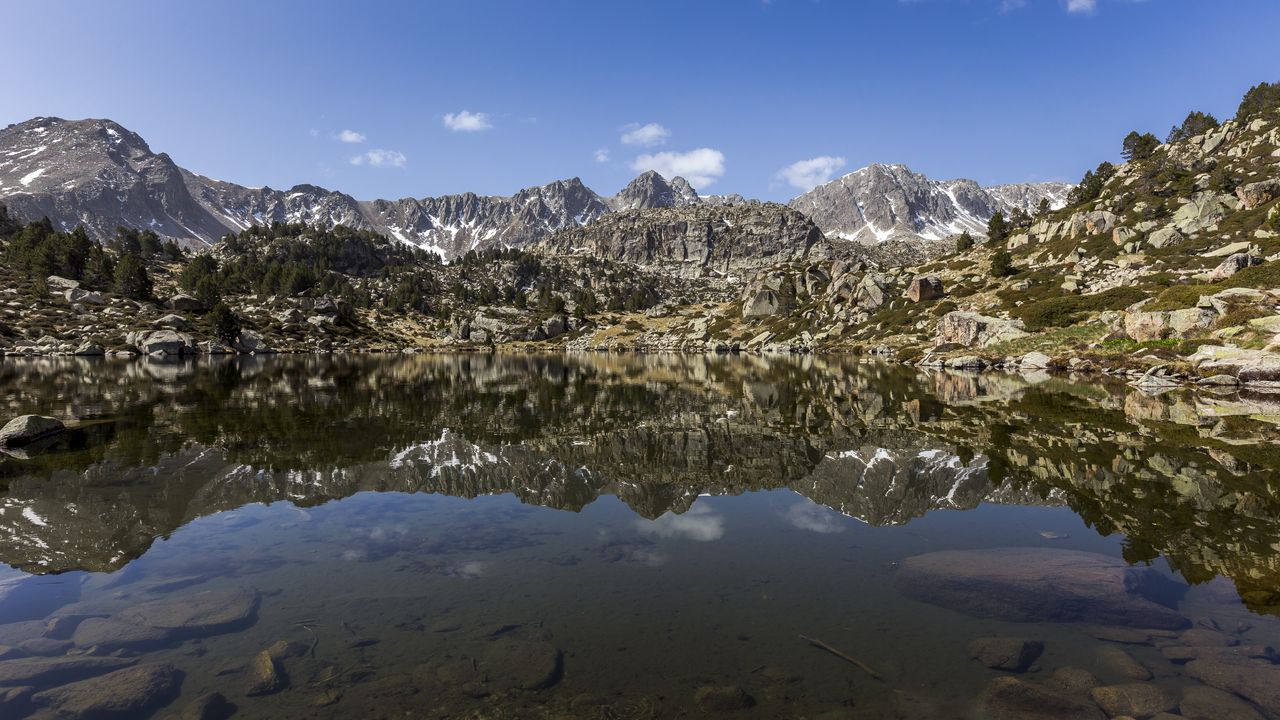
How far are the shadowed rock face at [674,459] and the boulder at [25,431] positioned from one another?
1175mm

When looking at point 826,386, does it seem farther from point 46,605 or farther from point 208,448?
point 46,605

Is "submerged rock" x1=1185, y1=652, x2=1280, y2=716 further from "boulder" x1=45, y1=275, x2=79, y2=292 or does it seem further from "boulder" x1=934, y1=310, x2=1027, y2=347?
"boulder" x1=45, y1=275, x2=79, y2=292

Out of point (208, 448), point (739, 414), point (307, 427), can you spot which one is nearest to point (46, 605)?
point (208, 448)

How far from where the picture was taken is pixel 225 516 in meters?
16.4

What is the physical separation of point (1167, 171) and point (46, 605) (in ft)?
568

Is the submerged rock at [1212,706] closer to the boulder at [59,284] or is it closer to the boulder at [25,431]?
the boulder at [25,431]

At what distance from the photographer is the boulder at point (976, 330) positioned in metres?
82.6

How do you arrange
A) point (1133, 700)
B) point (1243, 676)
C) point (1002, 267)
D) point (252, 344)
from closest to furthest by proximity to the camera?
1. point (1133, 700)
2. point (1243, 676)
3. point (1002, 267)
4. point (252, 344)

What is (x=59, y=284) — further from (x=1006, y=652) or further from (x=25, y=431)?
(x=1006, y=652)

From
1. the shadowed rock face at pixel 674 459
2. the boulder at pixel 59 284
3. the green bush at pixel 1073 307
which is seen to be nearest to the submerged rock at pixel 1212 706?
the shadowed rock face at pixel 674 459

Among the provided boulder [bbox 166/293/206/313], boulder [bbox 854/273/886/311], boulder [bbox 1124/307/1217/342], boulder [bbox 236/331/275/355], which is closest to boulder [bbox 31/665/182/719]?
boulder [bbox 1124/307/1217/342]

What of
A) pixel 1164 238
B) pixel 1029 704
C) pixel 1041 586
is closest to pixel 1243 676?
pixel 1029 704

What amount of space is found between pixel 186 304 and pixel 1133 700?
601 ft

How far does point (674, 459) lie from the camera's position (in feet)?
79.4
